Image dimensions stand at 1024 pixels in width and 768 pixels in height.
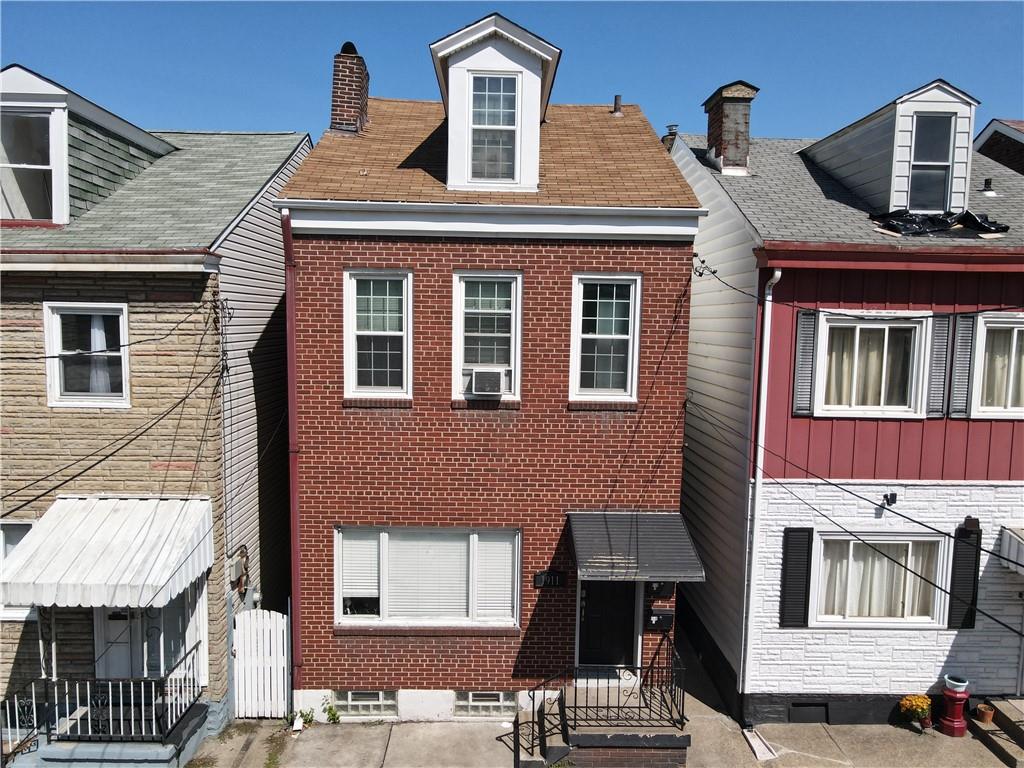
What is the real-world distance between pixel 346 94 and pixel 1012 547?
12.6m

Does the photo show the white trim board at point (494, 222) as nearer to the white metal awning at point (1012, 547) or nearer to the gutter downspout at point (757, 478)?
the gutter downspout at point (757, 478)

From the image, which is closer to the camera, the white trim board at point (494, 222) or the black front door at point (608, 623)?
the white trim board at point (494, 222)

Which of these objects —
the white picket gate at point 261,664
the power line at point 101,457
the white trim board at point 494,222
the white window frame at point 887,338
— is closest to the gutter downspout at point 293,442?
the white picket gate at point 261,664

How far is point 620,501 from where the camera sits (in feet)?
29.9

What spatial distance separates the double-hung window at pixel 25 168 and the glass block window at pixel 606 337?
26.7ft

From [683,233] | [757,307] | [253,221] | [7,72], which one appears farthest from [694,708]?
[7,72]

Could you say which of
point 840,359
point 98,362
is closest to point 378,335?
point 98,362

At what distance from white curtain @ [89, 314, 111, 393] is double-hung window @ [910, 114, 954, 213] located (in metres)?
12.1

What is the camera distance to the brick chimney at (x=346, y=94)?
11.0 m

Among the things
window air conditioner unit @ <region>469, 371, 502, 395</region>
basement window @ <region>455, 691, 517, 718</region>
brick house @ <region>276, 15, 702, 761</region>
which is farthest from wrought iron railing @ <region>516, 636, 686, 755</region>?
window air conditioner unit @ <region>469, 371, 502, 395</region>

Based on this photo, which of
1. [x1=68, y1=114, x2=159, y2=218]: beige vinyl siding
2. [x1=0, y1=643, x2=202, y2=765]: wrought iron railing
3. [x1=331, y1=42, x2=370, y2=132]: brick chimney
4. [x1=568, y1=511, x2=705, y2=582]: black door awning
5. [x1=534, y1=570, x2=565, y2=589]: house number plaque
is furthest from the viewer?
[x1=331, y1=42, x2=370, y2=132]: brick chimney

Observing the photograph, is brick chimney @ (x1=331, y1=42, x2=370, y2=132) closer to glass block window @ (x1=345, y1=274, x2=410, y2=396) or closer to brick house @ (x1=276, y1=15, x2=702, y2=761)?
brick house @ (x1=276, y1=15, x2=702, y2=761)

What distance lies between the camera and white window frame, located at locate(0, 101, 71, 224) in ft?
29.5

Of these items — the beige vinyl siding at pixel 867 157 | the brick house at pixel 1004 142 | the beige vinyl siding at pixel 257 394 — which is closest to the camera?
the beige vinyl siding at pixel 257 394
